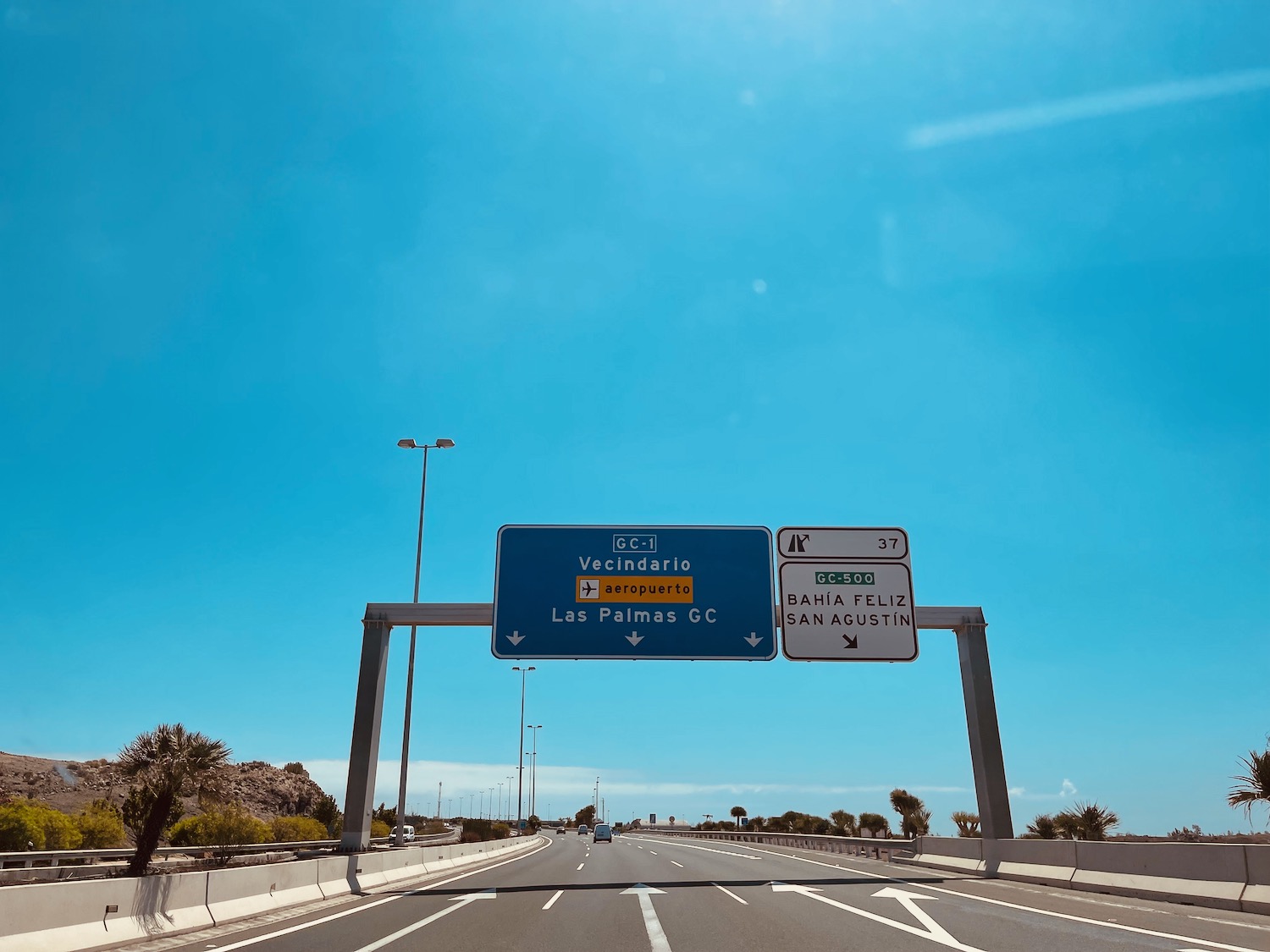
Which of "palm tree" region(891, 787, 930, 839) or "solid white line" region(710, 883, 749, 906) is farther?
"palm tree" region(891, 787, 930, 839)

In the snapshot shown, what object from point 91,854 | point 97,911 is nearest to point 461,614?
point 97,911

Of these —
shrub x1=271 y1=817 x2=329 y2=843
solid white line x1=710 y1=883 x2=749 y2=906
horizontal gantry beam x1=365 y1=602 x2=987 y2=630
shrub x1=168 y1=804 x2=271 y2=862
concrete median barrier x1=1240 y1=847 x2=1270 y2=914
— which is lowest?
shrub x1=271 y1=817 x2=329 y2=843

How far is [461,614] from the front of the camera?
2080 cm

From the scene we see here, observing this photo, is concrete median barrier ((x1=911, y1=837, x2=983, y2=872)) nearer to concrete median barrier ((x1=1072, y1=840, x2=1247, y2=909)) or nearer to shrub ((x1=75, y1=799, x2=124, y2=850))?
concrete median barrier ((x1=1072, y1=840, x2=1247, y2=909))

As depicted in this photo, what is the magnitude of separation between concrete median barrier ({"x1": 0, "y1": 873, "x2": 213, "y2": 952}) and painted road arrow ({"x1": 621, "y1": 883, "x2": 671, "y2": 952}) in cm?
613

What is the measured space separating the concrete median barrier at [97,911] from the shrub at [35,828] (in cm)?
3065

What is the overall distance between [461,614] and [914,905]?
11333mm

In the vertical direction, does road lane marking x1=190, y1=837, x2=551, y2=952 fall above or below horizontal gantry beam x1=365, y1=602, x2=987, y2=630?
below

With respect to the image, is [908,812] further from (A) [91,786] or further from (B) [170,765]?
(A) [91,786]

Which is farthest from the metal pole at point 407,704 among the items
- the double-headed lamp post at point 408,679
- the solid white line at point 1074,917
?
the solid white line at point 1074,917

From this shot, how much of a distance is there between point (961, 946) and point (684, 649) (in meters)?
9.22

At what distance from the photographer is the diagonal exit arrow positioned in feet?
38.0

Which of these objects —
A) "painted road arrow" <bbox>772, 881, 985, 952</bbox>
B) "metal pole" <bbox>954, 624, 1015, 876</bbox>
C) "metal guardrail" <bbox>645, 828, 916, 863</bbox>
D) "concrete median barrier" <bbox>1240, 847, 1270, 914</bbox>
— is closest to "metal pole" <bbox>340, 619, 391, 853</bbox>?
"painted road arrow" <bbox>772, 881, 985, 952</bbox>

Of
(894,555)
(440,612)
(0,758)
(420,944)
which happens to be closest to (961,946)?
(420,944)
